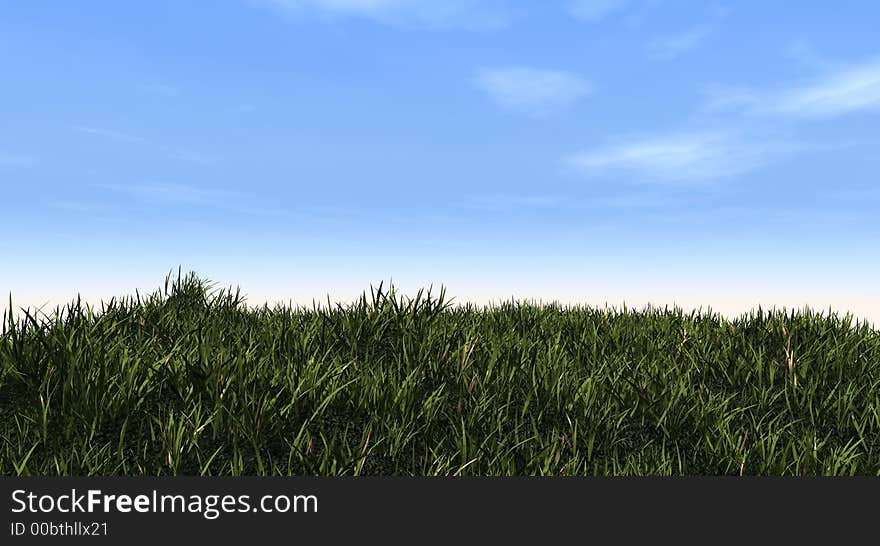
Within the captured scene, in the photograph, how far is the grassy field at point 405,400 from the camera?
3662 mm

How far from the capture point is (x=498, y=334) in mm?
6117

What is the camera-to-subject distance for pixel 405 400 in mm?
4109

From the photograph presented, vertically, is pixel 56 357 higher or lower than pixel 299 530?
higher

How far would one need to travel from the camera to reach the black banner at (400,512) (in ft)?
10.3

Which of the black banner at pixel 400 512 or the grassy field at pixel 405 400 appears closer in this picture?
the black banner at pixel 400 512

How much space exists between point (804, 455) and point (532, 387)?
5.15 feet

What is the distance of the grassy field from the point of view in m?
3.66

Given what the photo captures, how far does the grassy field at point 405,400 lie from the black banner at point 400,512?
0.72 feet

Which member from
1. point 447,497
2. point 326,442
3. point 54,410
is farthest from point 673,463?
point 54,410

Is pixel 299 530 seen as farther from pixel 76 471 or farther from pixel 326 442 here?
pixel 76 471

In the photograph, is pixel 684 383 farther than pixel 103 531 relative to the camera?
Yes

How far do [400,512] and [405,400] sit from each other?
0.99 meters

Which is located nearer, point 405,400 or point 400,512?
point 400,512

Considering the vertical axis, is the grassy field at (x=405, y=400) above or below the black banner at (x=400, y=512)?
above
